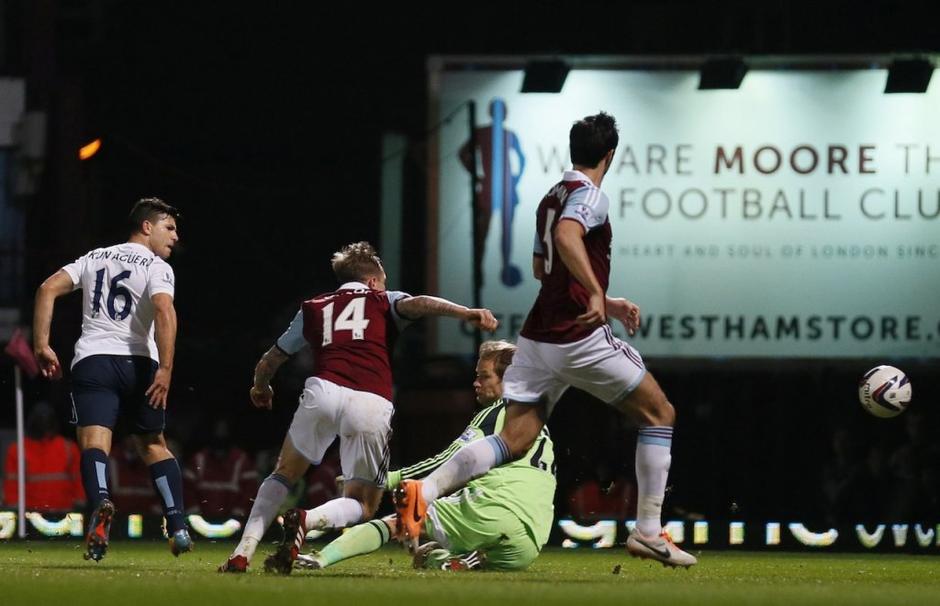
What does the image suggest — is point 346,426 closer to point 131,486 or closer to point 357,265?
point 357,265

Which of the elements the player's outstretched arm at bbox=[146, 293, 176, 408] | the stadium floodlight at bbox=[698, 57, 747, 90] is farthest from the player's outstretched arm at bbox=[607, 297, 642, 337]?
the stadium floodlight at bbox=[698, 57, 747, 90]

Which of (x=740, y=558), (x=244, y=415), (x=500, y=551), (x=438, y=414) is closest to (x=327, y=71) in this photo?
(x=244, y=415)

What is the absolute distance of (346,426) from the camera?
9.90 meters

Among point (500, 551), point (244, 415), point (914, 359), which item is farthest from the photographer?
point (244, 415)

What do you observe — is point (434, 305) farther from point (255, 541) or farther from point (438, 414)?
point (438, 414)

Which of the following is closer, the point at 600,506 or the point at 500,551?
the point at 500,551

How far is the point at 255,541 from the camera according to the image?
9727 millimetres

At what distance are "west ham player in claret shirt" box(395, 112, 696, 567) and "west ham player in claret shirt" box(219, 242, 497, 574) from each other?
376 mm

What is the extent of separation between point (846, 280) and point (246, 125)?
1433 centimetres

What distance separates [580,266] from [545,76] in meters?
13.7

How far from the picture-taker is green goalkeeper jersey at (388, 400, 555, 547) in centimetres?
1108

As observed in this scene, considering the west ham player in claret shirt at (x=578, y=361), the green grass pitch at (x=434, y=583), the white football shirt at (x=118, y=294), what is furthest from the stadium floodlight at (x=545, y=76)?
the west ham player in claret shirt at (x=578, y=361)

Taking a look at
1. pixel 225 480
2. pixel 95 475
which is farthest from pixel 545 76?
pixel 95 475

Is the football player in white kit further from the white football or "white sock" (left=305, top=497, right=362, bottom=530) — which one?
the white football
